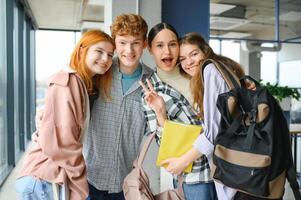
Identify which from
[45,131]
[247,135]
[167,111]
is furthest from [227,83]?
[45,131]

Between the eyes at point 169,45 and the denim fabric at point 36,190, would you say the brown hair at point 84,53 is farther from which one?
the denim fabric at point 36,190

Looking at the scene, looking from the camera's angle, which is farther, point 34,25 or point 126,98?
point 34,25

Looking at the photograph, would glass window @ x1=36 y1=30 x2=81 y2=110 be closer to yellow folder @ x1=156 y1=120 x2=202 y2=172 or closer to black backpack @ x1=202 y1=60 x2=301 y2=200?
yellow folder @ x1=156 y1=120 x2=202 y2=172

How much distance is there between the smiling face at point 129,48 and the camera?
4.83ft

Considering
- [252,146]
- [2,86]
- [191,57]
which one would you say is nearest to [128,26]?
[191,57]

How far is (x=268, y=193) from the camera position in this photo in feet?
3.91

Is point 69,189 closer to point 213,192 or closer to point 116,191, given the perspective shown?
point 116,191

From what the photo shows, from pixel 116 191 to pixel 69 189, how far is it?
11.9 inches

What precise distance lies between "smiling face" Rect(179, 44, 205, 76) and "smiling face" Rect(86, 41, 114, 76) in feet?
1.10

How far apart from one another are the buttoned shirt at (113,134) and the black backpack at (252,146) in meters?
0.45

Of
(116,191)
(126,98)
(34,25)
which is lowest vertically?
(116,191)

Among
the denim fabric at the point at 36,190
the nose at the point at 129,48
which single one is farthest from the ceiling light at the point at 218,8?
the denim fabric at the point at 36,190

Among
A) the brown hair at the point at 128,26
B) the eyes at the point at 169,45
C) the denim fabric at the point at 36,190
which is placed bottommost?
the denim fabric at the point at 36,190

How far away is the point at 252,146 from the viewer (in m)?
1.18
